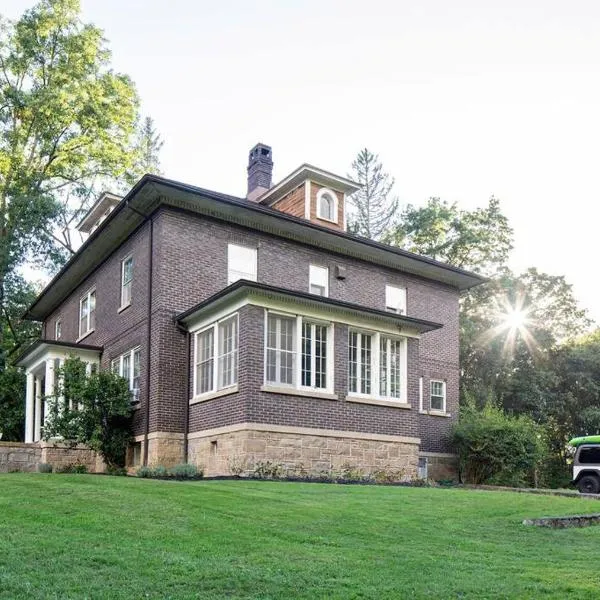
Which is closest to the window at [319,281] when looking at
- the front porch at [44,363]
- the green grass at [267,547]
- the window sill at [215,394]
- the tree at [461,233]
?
the window sill at [215,394]

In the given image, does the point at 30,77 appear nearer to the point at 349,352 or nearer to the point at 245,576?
the point at 349,352

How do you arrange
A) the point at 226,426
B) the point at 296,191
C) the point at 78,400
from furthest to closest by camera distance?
1. the point at 296,191
2. the point at 78,400
3. the point at 226,426

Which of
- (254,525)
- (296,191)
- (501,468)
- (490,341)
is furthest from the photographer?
(490,341)

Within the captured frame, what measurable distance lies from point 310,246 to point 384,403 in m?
5.76


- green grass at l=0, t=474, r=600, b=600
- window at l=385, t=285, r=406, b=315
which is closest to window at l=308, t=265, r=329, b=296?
window at l=385, t=285, r=406, b=315

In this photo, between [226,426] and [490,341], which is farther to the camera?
[490,341]

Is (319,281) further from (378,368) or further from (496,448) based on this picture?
(496,448)

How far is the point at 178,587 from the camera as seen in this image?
6234 millimetres

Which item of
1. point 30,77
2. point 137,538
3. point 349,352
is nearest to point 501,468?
point 349,352

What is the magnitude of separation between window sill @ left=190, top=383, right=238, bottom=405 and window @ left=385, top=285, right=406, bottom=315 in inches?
307

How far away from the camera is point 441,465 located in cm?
2331

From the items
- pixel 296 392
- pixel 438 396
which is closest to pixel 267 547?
pixel 296 392

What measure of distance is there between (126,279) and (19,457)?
562 cm

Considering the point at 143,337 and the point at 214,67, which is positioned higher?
the point at 214,67
